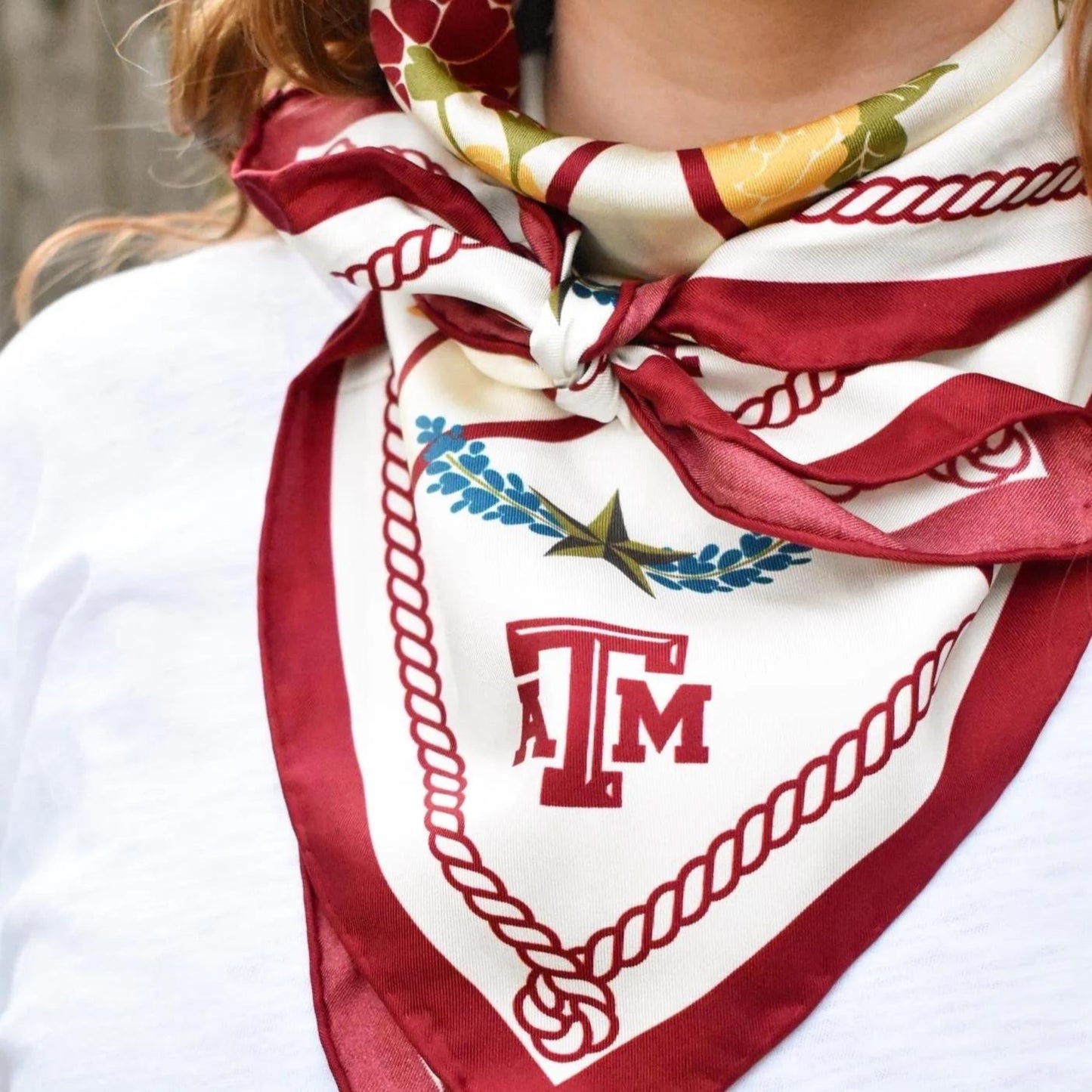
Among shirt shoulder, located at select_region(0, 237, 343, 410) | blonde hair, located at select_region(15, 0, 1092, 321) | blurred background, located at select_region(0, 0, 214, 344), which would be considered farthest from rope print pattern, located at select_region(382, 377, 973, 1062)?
blurred background, located at select_region(0, 0, 214, 344)

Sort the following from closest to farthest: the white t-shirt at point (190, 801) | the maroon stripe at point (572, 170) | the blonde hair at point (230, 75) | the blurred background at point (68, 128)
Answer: the white t-shirt at point (190, 801)
the maroon stripe at point (572, 170)
the blonde hair at point (230, 75)
the blurred background at point (68, 128)

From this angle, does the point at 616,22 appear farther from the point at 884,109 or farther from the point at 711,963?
the point at 711,963

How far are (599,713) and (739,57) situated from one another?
0.35m

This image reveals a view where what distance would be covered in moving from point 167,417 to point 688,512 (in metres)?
0.37

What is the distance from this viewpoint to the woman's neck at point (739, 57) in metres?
0.70

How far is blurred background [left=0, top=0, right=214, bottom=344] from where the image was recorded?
7.66ft

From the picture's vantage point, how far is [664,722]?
0.65 m

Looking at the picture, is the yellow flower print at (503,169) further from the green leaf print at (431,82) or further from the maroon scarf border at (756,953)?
the maroon scarf border at (756,953)

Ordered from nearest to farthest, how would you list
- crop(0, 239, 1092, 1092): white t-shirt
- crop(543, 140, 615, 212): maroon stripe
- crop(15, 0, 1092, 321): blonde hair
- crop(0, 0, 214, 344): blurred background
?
crop(0, 239, 1092, 1092): white t-shirt
crop(543, 140, 615, 212): maroon stripe
crop(15, 0, 1092, 321): blonde hair
crop(0, 0, 214, 344): blurred background

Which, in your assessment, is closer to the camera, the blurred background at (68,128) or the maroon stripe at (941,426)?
the maroon stripe at (941,426)

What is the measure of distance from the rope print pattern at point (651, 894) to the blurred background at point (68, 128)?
191cm

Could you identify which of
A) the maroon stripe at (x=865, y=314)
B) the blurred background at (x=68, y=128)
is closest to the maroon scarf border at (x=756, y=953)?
the maroon stripe at (x=865, y=314)

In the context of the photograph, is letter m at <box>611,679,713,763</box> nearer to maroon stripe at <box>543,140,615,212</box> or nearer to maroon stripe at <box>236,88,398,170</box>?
maroon stripe at <box>543,140,615,212</box>

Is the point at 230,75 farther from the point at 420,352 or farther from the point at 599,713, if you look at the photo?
the point at 599,713
